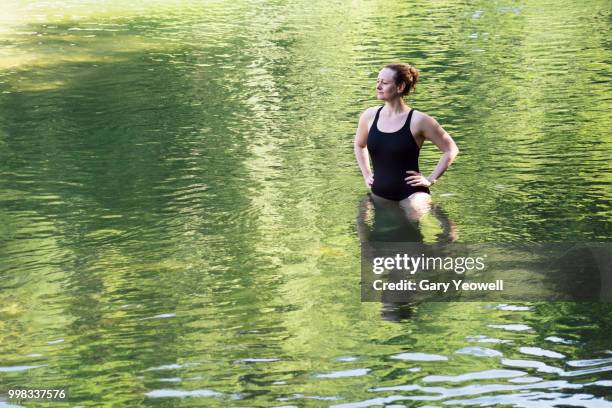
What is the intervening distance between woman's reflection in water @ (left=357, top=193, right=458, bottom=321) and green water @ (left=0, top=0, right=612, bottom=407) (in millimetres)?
72

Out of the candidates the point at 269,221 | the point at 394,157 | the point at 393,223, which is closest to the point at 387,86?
the point at 394,157

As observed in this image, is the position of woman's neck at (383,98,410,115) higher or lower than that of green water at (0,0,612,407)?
higher

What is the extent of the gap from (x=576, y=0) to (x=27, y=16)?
13.8 meters

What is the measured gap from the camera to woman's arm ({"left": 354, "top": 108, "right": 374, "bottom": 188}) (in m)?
9.16

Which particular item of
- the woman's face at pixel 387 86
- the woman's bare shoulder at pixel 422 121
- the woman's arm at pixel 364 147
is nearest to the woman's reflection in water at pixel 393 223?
the woman's arm at pixel 364 147

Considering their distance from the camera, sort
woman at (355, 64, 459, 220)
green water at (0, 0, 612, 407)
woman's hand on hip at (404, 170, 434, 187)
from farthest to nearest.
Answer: woman's hand on hip at (404, 170, 434, 187)
woman at (355, 64, 459, 220)
green water at (0, 0, 612, 407)

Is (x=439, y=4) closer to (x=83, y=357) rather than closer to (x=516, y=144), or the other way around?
(x=516, y=144)

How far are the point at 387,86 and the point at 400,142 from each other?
0.46m

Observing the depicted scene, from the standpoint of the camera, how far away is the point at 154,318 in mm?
7195

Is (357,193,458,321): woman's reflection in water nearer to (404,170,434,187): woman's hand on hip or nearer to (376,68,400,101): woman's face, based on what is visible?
(404,170,434,187): woman's hand on hip

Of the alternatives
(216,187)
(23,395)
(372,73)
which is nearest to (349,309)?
(23,395)

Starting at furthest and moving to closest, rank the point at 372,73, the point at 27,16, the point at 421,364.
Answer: the point at 27,16 < the point at 372,73 < the point at 421,364

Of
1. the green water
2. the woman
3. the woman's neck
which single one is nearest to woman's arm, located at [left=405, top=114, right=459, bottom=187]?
the woman

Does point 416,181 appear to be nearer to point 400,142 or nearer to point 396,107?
point 400,142
